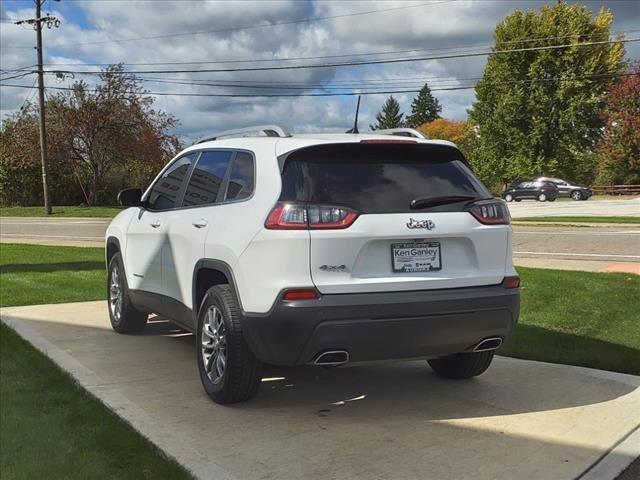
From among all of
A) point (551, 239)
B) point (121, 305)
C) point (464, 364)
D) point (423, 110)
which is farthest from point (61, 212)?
point (423, 110)

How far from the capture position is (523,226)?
23.1 meters

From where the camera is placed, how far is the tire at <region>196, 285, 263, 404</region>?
429cm

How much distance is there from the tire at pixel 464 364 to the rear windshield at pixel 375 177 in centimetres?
127

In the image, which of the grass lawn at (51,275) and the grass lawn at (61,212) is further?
the grass lawn at (61,212)

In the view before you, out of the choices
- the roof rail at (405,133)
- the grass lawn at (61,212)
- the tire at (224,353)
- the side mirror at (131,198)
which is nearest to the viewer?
the tire at (224,353)

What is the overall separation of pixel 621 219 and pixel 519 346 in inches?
781

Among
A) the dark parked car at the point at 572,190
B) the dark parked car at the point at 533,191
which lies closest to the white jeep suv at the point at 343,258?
the dark parked car at the point at 533,191

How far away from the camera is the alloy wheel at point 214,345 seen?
14.8 ft

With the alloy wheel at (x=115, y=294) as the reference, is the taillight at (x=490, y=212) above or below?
above

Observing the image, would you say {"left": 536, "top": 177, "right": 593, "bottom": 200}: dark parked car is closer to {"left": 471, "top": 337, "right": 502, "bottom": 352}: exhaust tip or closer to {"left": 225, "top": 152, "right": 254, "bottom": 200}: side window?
{"left": 471, "top": 337, "right": 502, "bottom": 352}: exhaust tip

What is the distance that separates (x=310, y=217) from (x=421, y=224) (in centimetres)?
68

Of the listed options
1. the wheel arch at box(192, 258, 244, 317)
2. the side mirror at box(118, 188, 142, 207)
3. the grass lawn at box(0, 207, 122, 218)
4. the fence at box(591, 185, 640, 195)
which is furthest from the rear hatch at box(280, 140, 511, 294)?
the fence at box(591, 185, 640, 195)

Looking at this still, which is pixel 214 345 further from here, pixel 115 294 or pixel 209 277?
Result: pixel 115 294

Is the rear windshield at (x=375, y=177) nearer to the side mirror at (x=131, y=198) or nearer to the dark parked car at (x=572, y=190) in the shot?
the side mirror at (x=131, y=198)
